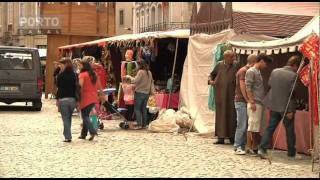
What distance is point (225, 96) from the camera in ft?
35.8

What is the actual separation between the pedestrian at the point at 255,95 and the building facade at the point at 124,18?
44.1m

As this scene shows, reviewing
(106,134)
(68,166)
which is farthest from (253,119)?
(106,134)

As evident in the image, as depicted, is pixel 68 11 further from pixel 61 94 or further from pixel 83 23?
pixel 61 94

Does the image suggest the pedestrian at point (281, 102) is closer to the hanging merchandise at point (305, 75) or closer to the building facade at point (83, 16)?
the hanging merchandise at point (305, 75)

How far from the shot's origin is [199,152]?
9.98 m

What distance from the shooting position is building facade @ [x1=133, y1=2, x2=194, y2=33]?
4153 centimetres

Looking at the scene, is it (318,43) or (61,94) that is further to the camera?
(61,94)

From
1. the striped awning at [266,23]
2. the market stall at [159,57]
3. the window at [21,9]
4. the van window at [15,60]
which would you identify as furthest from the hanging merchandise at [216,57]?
the window at [21,9]

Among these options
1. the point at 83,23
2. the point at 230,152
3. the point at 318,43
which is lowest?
the point at 230,152

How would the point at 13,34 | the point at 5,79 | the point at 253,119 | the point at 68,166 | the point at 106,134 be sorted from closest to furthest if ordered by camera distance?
the point at 68,166
the point at 253,119
the point at 106,134
the point at 5,79
the point at 13,34

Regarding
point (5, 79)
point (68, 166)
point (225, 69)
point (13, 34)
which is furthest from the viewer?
point (13, 34)

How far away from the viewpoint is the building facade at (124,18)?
54.1m

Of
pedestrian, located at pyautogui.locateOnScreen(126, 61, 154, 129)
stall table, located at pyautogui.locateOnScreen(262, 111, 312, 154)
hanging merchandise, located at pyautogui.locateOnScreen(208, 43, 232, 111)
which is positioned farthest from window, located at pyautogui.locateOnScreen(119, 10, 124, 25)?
stall table, located at pyautogui.locateOnScreen(262, 111, 312, 154)

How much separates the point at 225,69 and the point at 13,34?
42.3 metres
